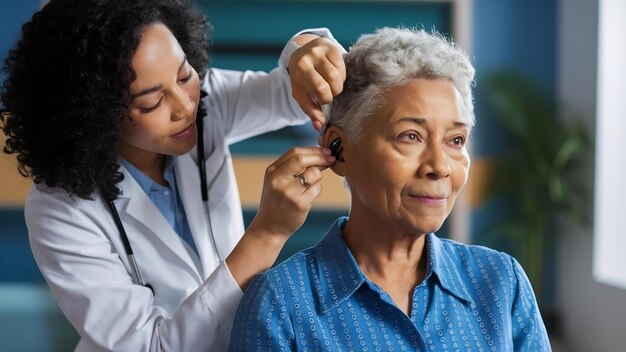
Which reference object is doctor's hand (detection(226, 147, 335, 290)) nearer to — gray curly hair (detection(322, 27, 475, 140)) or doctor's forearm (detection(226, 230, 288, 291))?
doctor's forearm (detection(226, 230, 288, 291))

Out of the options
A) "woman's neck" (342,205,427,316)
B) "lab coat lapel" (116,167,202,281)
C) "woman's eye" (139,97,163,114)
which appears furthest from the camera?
"lab coat lapel" (116,167,202,281)

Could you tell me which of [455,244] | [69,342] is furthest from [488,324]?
[69,342]

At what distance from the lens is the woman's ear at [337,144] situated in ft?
5.11

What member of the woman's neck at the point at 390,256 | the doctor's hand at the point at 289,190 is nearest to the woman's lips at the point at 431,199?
the woman's neck at the point at 390,256

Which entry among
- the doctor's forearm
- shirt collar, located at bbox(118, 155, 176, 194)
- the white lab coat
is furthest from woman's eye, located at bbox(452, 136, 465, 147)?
shirt collar, located at bbox(118, 155, 176, 194)

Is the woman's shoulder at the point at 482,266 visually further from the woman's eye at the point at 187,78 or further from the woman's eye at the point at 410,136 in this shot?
the woman's eye at the point at 187,78

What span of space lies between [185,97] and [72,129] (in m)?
0.25

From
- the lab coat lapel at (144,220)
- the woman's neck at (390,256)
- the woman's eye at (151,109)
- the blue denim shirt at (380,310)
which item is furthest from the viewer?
the lab coat lapel at (144,220)

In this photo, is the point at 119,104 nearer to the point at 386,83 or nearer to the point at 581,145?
the point at 386,83

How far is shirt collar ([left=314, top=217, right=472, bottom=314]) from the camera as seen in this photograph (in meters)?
1.47

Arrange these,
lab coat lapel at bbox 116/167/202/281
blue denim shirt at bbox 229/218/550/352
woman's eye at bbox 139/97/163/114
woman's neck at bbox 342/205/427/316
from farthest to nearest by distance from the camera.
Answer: lab coat lapel at bbox 116/167/202/281 → woman's eye at bbox 139/97/163/114 → woman's neck at bbox 342/205/427/316 → blue denim shirt at bbox 229/218/550/352

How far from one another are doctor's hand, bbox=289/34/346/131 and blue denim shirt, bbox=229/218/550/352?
28cm

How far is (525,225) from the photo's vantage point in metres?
5.21

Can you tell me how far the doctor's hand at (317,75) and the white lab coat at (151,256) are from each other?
35 centimetres
